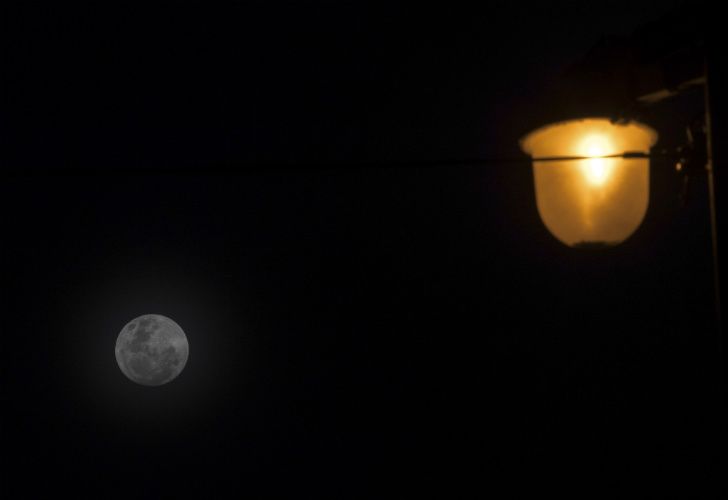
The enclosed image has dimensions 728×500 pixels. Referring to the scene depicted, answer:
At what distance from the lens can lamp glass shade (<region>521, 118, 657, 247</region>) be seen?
99.4 inches

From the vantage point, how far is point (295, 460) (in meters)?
33.8

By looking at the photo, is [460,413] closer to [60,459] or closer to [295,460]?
[295,460]

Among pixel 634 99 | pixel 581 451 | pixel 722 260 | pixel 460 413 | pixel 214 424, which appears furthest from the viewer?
pixel 214 424

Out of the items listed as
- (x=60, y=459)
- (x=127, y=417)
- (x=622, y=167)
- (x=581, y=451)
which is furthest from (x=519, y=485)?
(x=622, y=167)

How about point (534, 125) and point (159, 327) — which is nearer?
point (534, 125)

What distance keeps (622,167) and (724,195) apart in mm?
591

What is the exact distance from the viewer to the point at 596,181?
2.54 meters

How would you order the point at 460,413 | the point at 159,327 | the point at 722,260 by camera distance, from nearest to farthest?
the point at 722,260 → the point at 159,327 → the point at 460,413

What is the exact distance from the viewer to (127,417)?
3497cm

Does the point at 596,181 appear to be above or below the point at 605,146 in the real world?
below

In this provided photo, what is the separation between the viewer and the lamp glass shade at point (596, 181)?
2525 mm

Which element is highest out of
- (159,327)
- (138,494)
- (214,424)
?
(159,327)

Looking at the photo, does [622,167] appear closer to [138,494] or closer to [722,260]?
[722,260]

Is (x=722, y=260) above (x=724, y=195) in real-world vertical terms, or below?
below
